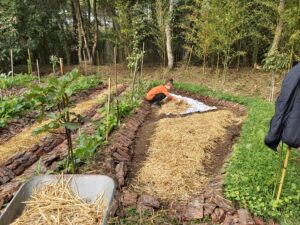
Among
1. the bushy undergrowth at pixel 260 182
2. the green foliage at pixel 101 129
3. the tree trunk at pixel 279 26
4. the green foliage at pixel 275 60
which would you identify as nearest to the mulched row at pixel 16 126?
the green foliage at pixel 101 129

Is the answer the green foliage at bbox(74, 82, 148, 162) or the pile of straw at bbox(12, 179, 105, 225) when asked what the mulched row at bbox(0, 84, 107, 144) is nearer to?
the green foliage at bbox(74, 82, 148, 162)

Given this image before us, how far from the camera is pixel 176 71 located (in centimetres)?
1139

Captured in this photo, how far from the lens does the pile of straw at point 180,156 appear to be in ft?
11.5

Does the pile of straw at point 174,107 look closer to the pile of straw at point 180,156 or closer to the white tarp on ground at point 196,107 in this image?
the white tarp on ground at point 196,107

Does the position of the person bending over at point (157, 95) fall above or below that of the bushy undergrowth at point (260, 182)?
above

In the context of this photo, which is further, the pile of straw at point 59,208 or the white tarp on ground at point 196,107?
the white tarp on ground at point 196,107

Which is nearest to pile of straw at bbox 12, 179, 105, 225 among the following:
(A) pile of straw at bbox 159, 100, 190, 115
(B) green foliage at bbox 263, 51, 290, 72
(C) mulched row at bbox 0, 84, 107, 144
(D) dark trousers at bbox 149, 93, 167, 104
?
(C) mulched row at bbox 0, 84, 107, 144

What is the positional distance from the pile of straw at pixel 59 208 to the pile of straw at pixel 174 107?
458 centimetres

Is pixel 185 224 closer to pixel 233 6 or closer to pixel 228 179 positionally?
pixel 228 179

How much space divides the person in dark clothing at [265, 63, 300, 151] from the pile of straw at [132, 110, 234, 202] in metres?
1.34

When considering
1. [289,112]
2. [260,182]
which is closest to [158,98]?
[260,182]

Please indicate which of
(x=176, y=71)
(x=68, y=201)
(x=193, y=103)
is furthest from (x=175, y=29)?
(x=68, y=201)

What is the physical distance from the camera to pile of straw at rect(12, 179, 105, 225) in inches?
78.9

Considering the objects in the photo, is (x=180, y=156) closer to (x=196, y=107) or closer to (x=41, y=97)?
(x=41, y=97)
